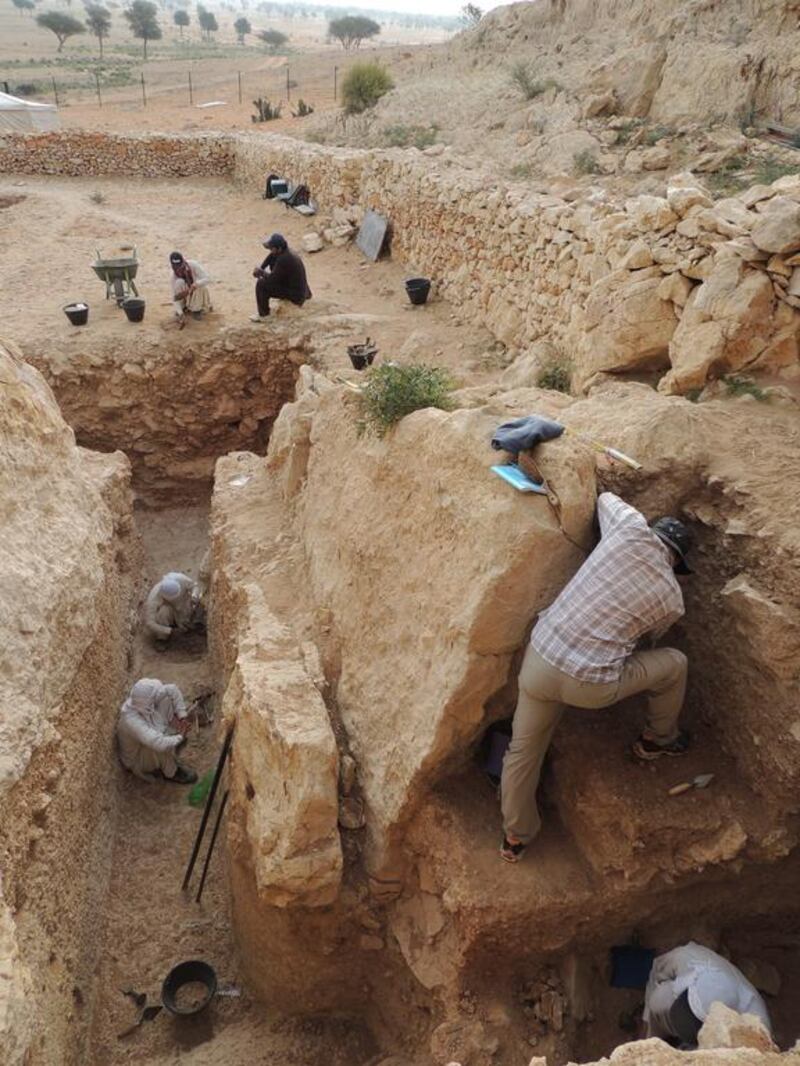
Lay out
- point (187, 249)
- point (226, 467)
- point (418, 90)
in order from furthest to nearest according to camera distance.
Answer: point (418, 90)
point (187, 249)
point (226, 467)

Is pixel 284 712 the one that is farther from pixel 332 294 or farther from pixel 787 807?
pixel 332 294

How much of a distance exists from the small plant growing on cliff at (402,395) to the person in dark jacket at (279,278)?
659cm

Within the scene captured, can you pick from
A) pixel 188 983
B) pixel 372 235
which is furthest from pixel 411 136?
pixel 188 983

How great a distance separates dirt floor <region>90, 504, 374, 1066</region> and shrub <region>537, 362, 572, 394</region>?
4418mm

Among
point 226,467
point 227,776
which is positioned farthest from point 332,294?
point 227,776

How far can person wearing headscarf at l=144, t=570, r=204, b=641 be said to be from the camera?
25.4ft

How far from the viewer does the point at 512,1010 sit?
3.89 m

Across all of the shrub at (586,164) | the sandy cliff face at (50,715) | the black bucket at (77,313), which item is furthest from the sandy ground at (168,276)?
the sandy cliff face at (50,715)

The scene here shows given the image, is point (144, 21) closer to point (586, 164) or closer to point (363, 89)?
point (363, 89)

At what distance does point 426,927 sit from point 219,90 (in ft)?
131

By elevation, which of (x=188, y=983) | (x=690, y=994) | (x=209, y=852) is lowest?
(x=188, y=983)

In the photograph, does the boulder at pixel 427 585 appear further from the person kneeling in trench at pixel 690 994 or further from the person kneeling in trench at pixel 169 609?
the person kneeling in trench at pixel 169 609

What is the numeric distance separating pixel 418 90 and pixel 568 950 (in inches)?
914

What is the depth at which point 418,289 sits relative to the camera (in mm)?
11344
